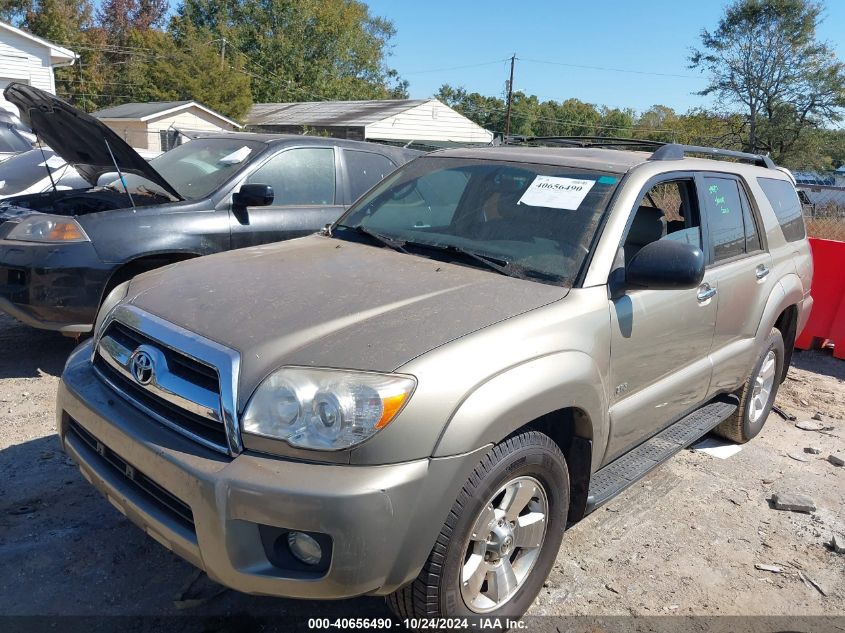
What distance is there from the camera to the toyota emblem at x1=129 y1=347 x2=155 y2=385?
2.37m

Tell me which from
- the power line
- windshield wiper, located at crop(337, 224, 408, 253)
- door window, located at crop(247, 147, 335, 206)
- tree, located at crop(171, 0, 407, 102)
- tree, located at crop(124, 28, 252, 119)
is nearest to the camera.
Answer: windshield wiper, located at crop(337, 224, 408, 253)

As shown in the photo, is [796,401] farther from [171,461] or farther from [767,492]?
[171,461]

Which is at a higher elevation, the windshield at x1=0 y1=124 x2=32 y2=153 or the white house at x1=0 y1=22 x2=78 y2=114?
the white house at x1=0 y1=22 x2=78 y2=114

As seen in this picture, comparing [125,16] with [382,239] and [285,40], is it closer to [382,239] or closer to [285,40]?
[285,40]

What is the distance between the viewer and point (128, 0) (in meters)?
52.3

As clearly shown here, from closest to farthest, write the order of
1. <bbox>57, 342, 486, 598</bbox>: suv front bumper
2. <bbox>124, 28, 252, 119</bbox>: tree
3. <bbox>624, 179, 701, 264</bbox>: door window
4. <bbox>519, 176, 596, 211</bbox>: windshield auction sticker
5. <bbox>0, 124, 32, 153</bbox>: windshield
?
1. <bbox>57, 342, 486, 598</bbox>: suv front bumper
2. <bbox>519, 176, 596, 211</bbox>: windshield auction sticker
3. <bbox>624, 179, 701, 264</bbox>: door window
4. <bbox>0, 124, 32, 153</bbox>: windshield
5. <bbox>124, 28, 252, 119</bbox>: tree

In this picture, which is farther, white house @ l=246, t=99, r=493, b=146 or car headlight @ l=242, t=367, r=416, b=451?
white house @ l=246, t=99, r=493, b=146

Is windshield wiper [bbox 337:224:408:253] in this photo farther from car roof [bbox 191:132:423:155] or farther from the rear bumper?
car roof [bbox 191:132:423:155]

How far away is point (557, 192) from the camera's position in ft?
10.7

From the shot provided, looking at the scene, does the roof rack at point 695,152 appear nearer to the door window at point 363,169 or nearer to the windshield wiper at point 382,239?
the windshield wiper at point 382,239

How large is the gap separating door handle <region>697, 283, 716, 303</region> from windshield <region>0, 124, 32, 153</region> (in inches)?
462

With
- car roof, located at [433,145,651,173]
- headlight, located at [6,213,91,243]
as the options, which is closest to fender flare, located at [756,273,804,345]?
car roof, located at [433,145,651,173]

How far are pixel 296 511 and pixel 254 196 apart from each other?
11.0ft

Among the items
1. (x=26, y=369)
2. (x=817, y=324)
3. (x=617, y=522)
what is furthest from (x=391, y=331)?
(x=817, y=324)
